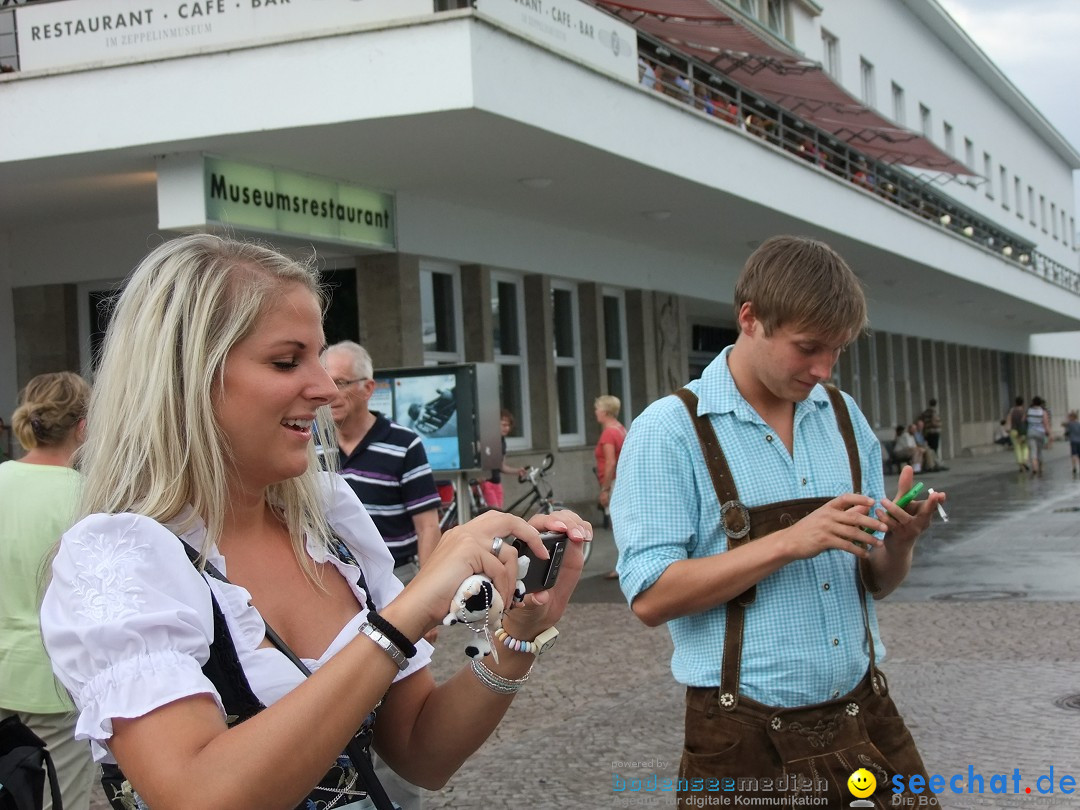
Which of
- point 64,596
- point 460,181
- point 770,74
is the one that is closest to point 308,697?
point 64,596

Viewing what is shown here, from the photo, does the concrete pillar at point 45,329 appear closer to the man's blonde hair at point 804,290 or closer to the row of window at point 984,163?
the man's blonde hair at point 804,290

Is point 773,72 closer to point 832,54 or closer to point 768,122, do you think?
point 768,122

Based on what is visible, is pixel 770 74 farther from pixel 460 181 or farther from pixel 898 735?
pixel 898 735

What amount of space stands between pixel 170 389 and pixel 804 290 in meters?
1.60

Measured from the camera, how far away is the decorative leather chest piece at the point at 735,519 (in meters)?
2.88

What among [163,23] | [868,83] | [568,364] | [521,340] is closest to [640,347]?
[568,364]

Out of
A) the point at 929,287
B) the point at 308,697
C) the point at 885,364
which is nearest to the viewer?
the point at 308,697

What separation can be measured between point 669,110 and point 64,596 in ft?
A: 44.4

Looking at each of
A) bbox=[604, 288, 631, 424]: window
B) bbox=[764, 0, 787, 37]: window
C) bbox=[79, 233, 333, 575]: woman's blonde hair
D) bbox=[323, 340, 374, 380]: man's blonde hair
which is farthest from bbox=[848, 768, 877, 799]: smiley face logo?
bbox=[764, 0, 787, 37]: window

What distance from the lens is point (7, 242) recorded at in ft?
54.0

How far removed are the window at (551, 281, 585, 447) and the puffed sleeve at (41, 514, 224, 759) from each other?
17835 mm

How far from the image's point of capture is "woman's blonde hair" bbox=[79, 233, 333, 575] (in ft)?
6.08

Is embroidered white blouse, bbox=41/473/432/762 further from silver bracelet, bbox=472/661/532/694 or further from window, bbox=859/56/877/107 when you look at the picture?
window, bbox=859/56/877/107

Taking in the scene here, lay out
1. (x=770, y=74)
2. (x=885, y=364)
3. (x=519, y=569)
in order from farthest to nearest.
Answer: (x=885, y=364) < (x=770, y=74) < (x=519, y=569)
